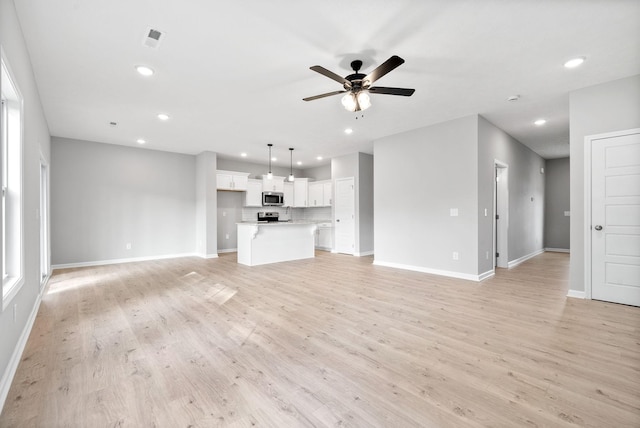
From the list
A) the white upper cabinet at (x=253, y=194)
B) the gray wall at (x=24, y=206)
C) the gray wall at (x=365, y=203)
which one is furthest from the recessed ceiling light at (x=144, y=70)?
the gray wall at (x=365, y=203)

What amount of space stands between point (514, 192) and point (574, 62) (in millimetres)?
3554

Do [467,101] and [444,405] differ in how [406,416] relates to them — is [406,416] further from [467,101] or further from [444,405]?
[467,101]

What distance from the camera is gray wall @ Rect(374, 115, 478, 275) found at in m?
4.71

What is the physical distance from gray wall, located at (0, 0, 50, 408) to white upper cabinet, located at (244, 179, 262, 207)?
512 centimetres

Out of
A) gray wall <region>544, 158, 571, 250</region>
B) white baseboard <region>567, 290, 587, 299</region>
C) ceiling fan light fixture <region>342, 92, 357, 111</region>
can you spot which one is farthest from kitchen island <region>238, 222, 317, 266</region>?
gray wall <region>544, 158, 571, 250</region>

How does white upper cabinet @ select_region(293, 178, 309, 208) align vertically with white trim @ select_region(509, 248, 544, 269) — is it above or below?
above

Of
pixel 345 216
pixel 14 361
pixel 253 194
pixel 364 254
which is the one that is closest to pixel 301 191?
pixel 253 194

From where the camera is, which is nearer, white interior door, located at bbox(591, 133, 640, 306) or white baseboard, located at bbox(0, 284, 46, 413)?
white baseboard, located at bbox(0, 284, 46, 413)

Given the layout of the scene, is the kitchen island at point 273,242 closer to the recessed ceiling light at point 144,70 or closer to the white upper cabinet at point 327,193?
the white upper cabinet at point 327,193

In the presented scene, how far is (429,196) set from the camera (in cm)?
520

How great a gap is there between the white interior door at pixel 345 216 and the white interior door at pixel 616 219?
15.8ft

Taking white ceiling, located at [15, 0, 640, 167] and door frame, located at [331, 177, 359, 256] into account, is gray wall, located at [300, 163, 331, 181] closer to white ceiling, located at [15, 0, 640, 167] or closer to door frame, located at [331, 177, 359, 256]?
door frame, located at [331, 177, 359, 256]

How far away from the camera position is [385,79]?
3.41 m

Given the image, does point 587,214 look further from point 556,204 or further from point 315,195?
point 315,195
